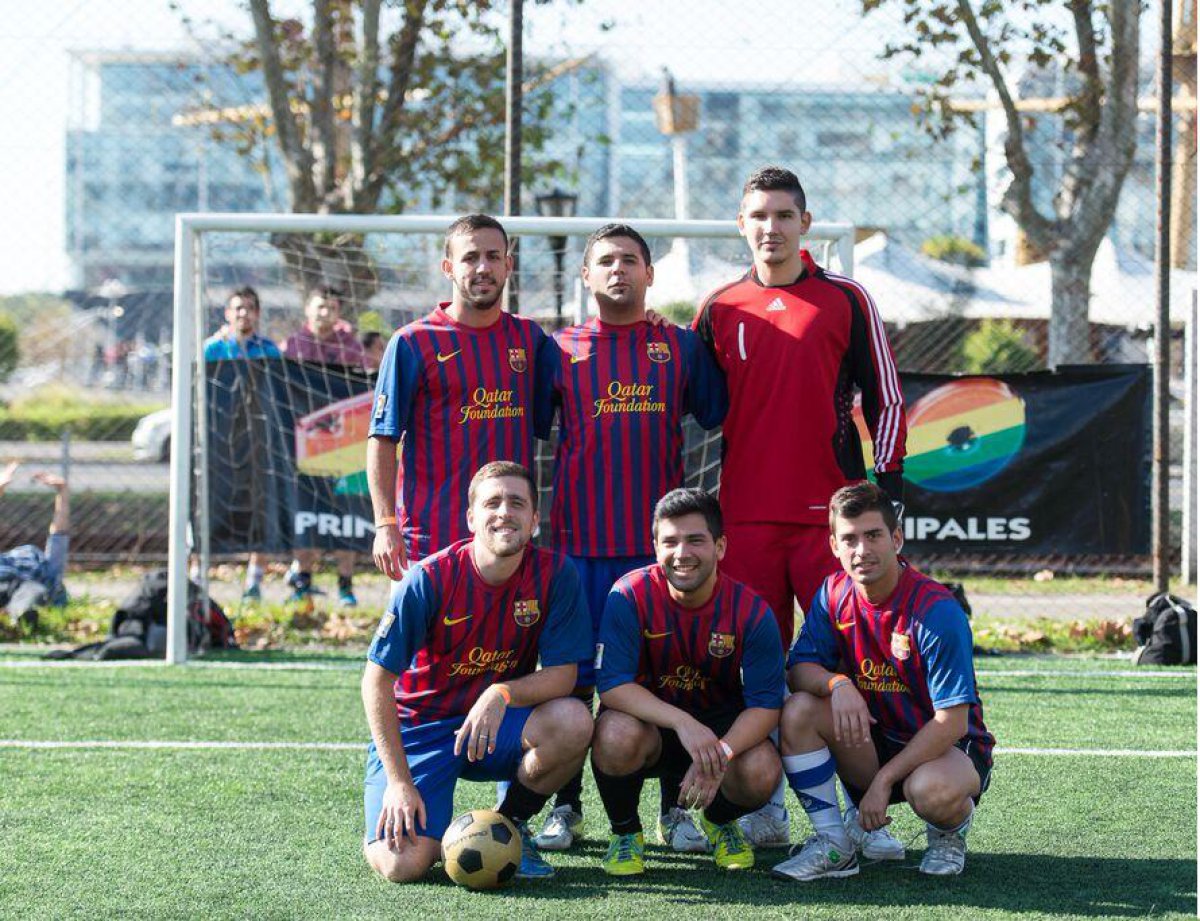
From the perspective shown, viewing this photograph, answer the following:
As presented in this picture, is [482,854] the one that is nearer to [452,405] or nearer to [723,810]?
[723,810]

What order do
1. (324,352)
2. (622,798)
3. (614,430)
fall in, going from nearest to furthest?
1. (622,798)
2. (614,430)
3. (324,352)

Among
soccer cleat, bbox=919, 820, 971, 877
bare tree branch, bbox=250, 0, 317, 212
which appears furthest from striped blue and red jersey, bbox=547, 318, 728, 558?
bare tree branch, bbox=250, 0, 317, 212

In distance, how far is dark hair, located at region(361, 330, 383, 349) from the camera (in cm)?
863

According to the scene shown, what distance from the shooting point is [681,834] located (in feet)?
14.0

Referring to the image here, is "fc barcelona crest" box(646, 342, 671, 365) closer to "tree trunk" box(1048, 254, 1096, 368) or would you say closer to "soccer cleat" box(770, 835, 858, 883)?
"soccer cleat" box(770, 835, 858, 883)

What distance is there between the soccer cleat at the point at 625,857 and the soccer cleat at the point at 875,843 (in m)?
0.54

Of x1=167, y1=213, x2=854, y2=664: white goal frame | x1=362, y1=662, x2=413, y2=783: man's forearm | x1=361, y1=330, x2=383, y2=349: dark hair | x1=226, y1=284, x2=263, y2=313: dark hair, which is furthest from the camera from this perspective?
x1=361, y1=330, x2=383, y2=349: dark hair

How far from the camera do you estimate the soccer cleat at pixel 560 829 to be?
4.26 meters

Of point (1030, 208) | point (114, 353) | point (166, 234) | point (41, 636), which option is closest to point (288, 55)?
point (41, 636)

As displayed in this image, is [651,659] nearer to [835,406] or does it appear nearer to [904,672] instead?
[904,672]

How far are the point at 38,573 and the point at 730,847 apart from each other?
5141 millimetres

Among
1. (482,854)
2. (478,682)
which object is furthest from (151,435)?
(482,854)

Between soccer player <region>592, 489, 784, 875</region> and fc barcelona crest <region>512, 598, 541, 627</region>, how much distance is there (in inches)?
7.3

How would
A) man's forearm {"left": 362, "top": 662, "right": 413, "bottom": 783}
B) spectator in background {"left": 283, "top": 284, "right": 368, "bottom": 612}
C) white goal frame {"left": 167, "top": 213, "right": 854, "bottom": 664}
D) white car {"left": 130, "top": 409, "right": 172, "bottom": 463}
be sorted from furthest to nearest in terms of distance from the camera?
white car {"left": 130, "top": 409, "right": 172, "bottom": 463} < spectator in background {"left": 283, "top": 284, "right": 368, "bottom": 612} < white goal frame {"left": 167, "top": 213, "right": 854, "bottom": 664} < man's forearm {"left": 362, "top": 662, "right": 413, "bottom": 783}
